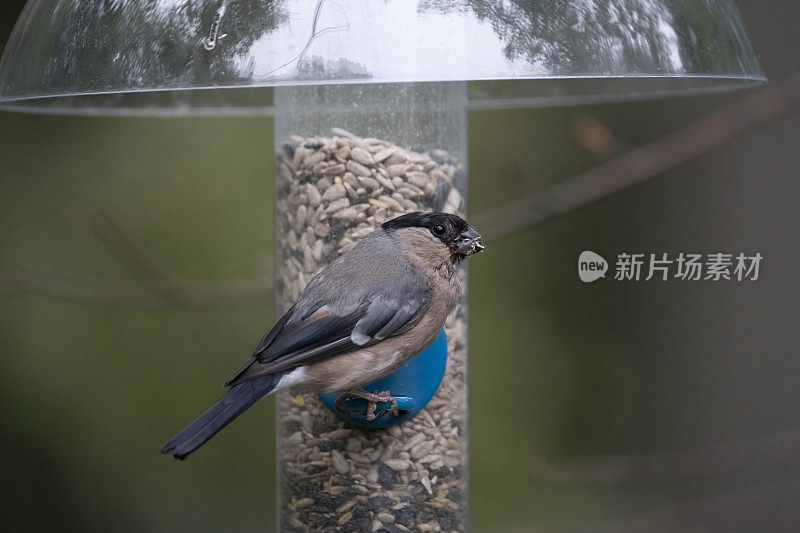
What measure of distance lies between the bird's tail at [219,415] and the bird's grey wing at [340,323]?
0.09ft

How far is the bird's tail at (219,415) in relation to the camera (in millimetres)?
2143

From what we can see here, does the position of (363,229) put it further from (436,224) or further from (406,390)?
(406,390)

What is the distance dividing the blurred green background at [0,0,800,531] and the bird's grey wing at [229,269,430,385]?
1.56 m

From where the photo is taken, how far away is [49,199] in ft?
13.9

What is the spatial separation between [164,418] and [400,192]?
1.96 meters

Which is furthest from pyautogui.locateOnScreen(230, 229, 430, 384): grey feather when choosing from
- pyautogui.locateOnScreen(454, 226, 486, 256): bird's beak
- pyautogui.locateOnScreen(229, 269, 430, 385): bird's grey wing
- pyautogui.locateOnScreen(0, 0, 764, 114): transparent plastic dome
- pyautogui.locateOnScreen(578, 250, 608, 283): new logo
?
pyautogui.locateOnScreen(578, 250, 608, 283): new logo

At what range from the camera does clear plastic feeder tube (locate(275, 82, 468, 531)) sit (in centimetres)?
284

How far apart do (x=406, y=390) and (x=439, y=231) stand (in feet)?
1.62

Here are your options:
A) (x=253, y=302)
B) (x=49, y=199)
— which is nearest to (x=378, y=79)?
(x=253, y=302)

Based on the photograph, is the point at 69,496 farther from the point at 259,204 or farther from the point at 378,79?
the point at 378,79

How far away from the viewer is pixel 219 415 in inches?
89.2

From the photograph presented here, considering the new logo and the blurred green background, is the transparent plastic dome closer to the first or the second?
the blurred green background

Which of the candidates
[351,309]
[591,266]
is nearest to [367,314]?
[351,309]

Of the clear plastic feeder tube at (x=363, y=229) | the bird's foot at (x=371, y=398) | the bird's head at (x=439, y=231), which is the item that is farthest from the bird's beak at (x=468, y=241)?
the bird's foot at (x=371, y=398)
